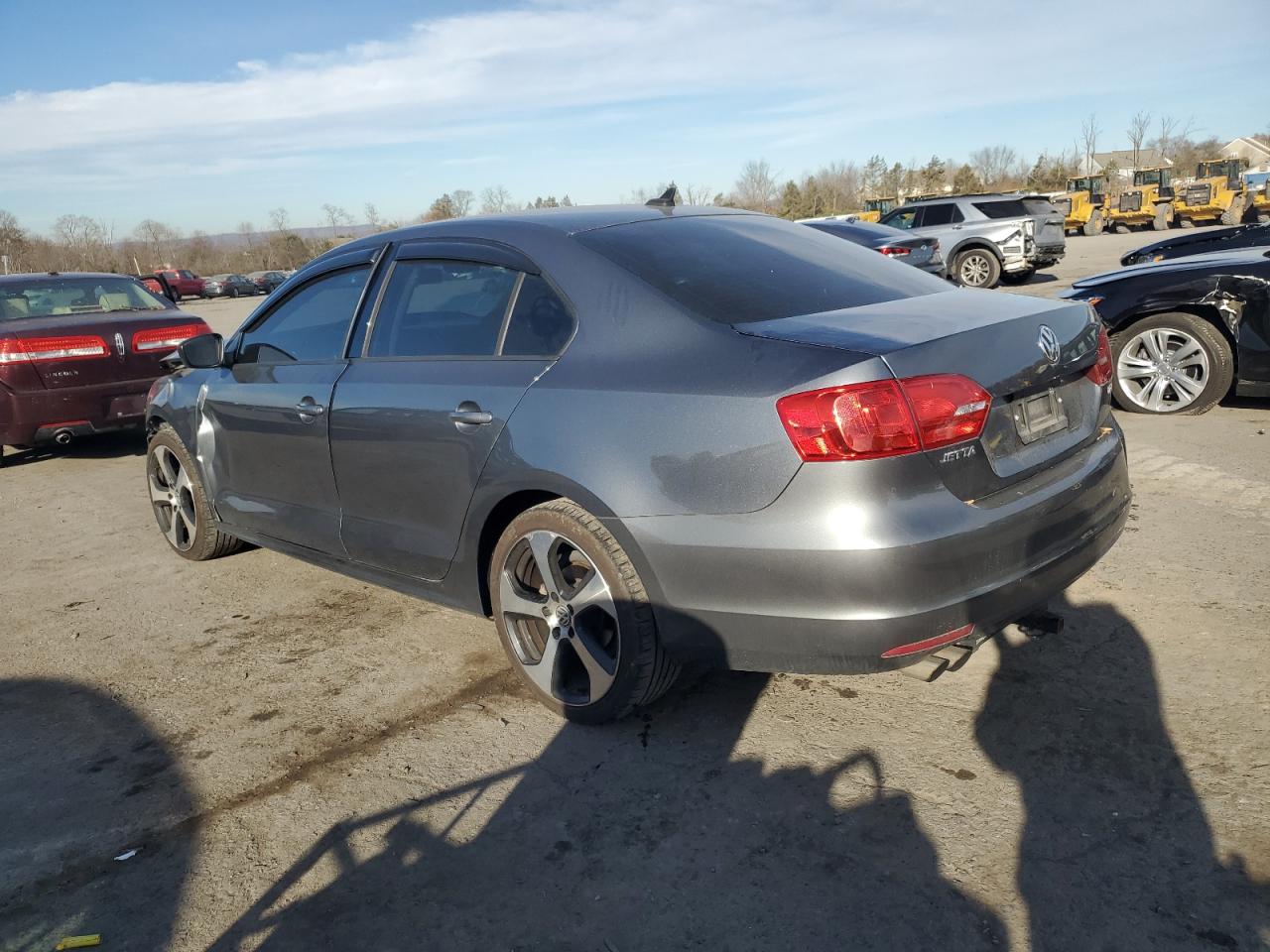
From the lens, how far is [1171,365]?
6.97 m

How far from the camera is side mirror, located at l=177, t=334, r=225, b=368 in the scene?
4594 mm

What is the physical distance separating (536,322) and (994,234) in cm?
1606

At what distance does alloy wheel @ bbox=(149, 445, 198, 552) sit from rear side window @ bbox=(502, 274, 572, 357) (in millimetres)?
2622

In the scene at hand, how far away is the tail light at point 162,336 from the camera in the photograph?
7.87 metres

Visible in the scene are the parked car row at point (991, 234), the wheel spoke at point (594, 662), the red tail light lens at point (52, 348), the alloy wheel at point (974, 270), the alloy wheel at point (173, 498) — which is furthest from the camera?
the alloy wheel at point (974, 270)

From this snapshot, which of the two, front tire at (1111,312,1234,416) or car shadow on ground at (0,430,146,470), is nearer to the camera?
front tire at (1111,312,1234,416)

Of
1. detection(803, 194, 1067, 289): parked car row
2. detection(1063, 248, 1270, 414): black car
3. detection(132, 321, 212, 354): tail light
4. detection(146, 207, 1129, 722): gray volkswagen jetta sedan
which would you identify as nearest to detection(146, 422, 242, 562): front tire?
detection(146, 207, 1129, 722): gray volkswagen jetta sedan

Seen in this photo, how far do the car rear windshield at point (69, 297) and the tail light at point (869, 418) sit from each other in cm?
755

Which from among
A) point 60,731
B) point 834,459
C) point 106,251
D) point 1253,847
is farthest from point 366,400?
point 106,251

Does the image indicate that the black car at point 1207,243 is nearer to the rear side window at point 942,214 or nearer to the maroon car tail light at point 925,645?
the maroon car tail light at point 925,645

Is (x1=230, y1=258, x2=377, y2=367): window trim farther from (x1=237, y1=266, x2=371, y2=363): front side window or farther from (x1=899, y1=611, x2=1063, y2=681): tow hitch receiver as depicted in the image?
(x1=899, y1=611, x2=1063, y2=681): tow hitch receiver

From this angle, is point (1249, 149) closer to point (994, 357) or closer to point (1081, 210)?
point (1081, 210)

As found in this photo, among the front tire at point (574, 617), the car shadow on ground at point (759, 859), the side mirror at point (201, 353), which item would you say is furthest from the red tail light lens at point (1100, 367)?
the side mirror at point (201, 353)

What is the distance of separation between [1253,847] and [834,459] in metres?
1.37
